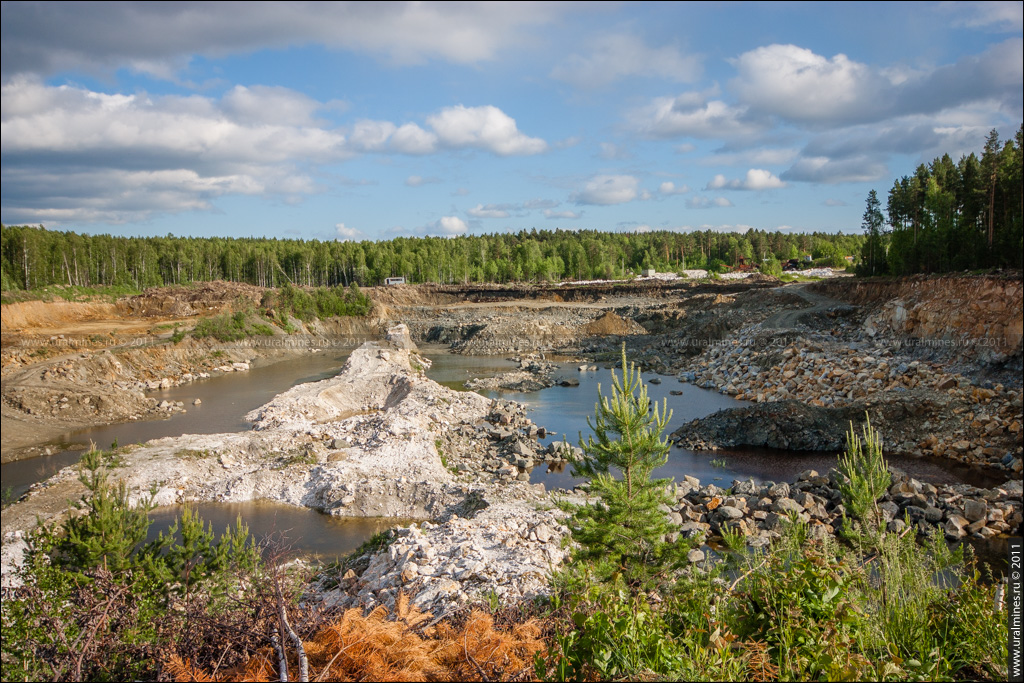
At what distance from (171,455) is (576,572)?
16.4m

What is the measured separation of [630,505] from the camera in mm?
9234

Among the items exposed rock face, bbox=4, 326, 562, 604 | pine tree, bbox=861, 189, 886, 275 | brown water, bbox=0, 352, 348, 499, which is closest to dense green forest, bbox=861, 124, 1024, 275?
pine tree, bbox=861, 189, 886, 275

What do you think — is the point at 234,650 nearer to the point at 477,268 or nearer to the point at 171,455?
the point at 171,455

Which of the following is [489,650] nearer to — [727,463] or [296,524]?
[296,524]

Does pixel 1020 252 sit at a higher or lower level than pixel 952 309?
higher

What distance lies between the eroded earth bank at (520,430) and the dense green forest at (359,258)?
46.4 metres

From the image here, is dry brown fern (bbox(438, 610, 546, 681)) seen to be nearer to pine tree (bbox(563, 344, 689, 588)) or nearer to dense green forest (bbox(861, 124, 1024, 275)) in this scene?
pine tree (bbox(563, 344, 689, 588))

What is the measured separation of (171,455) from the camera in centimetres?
1953

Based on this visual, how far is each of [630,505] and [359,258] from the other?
342 ft

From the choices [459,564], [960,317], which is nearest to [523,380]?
[960,317]

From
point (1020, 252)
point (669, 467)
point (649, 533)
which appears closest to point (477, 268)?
point (1020, 252)

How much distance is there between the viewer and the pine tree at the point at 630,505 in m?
9.11

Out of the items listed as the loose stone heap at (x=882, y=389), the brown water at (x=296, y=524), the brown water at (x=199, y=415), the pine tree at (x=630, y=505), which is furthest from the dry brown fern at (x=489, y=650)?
the loose stone heap at (x=882, y=389)

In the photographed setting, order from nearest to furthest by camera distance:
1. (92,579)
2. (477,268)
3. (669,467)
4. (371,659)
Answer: (371,659)
(92,579)
(669,467)
(477,268)
